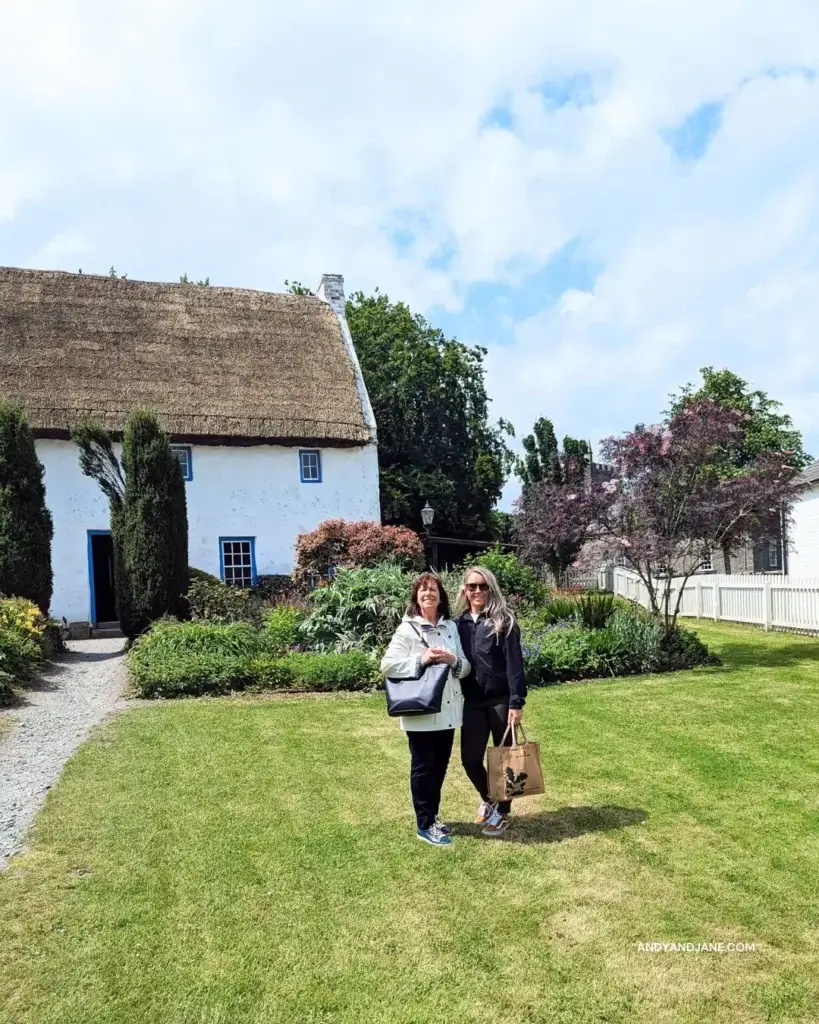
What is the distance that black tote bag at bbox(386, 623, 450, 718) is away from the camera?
462cm

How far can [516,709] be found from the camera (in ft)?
15.8

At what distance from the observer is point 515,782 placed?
477 centimetres

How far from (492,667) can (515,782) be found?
676 mm

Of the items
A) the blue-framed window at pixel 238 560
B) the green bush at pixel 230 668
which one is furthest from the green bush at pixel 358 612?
the blue-framed window at pixel 238 560

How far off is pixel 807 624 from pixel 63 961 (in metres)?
14.2

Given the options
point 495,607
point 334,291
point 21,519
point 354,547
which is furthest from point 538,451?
point 495,607

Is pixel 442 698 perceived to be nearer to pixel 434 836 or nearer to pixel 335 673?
pixel 434 836

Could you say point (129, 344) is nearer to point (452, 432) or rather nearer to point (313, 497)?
point (313, 497)

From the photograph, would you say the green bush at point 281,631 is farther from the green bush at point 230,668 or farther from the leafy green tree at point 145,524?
the leafy green tree at point 145,524

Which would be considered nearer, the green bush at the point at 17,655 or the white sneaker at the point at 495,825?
the white sneaker at the point at 495,825

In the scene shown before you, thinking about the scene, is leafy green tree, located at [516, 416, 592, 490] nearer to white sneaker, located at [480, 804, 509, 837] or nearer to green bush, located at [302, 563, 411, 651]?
green bush, located at [302, 563, 411, 651]

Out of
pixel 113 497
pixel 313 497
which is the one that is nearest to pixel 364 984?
pixel 113 497

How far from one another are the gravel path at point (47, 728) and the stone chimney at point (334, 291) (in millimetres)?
13491

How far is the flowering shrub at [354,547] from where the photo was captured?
15.6 meters
